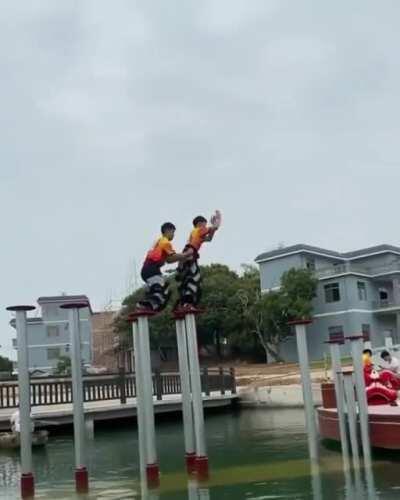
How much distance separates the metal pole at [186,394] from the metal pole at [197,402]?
54cm

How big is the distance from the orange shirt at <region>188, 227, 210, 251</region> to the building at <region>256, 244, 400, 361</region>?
105 feet

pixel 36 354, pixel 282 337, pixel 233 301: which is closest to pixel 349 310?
pixel 282 337

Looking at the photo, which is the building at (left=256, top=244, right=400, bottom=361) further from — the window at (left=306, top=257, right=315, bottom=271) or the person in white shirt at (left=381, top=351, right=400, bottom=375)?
the person in white shirt at (left=381, top=351, right=400, bottom=375)

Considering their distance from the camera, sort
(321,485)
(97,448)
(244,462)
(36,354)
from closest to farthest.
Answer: (321,485), (244,462), (97,448), (36,354)

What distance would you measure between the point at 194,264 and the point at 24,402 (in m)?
3.07

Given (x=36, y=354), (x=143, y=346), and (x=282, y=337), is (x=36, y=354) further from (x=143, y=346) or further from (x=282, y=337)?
(x=143, y=346)

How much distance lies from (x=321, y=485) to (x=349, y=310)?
33875 millimetres

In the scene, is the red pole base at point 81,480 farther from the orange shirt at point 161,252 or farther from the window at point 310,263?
the window at point 310,263

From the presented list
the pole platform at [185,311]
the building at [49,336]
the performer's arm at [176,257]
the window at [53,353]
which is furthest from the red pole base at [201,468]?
the window at [53,353]

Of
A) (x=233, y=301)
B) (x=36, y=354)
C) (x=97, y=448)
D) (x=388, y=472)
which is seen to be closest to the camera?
(x=388, y=472)

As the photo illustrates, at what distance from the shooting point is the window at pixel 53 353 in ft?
180

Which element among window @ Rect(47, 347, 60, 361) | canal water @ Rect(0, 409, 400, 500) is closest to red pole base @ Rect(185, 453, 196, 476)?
canal water @ Rect(0, 409, 400, 500)

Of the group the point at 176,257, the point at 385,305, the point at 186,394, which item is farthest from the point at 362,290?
the point at 186,394

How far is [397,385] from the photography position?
12.4 m
